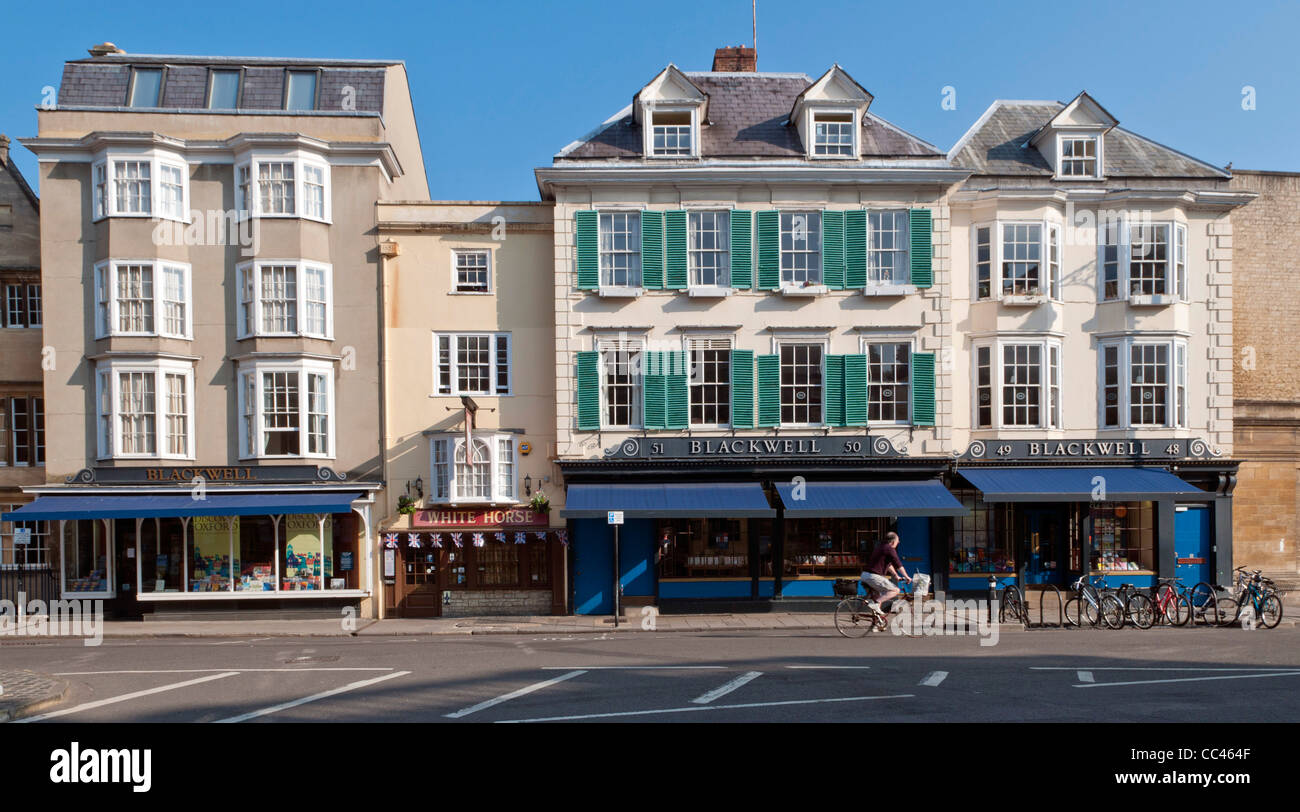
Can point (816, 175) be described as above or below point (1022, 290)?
above

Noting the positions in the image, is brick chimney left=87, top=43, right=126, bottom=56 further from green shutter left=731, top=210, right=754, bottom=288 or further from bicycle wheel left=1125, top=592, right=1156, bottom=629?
bicycle wheel left=1125, top=592, right=1156, bottom=629

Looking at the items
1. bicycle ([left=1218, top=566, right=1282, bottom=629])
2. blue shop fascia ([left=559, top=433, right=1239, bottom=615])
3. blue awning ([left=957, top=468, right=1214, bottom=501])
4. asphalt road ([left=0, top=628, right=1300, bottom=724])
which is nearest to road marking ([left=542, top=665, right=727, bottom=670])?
asphalt road ([left=0, top=628, right=1300, bottom=724])

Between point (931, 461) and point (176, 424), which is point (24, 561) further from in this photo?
point (931, 461)

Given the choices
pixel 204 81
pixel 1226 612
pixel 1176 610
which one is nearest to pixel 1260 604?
pixel 1176 610

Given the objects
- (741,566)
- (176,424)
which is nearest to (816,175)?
(741,566)

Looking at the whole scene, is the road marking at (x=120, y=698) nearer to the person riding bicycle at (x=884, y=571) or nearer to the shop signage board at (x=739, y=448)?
the shop signage board at (x=739, y=448)

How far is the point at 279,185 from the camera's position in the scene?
2141 cm

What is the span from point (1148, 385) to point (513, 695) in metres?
18.4

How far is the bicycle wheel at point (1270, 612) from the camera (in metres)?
17.8

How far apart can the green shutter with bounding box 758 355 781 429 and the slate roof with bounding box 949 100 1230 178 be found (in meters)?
7.10

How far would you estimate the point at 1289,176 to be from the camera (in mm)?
24750

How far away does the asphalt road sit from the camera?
995 centimetres

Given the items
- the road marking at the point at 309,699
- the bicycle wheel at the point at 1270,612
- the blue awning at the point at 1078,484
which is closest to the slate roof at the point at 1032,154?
the blue awning at the point at 1078,484

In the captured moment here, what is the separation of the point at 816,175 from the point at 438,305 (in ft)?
31.5
